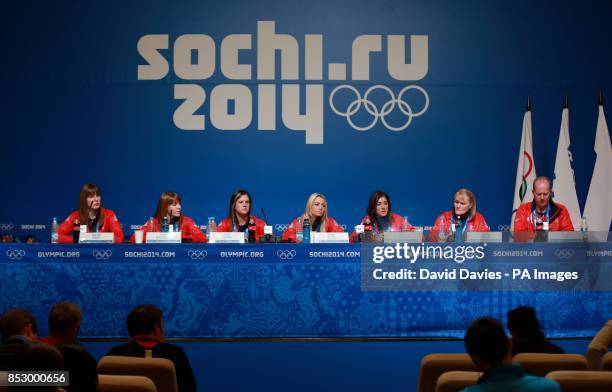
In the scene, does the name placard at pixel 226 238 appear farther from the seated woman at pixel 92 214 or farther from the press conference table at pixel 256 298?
the seated woman at pixel 92 214

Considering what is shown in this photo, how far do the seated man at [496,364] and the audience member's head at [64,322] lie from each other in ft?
5.03

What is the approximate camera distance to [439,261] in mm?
4711

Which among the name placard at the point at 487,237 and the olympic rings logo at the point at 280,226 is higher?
the olympic rings logo at the point at 280,226

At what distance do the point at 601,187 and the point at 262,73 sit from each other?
3656 millimetres

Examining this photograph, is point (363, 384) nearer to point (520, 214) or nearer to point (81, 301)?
point (81, 301)

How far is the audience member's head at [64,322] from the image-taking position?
2875 millimetres

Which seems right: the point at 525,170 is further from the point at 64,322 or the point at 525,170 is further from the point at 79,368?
the point at 79,368

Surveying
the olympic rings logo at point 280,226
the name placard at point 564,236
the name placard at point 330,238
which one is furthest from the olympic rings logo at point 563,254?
the olympic rings logo at point 280,226

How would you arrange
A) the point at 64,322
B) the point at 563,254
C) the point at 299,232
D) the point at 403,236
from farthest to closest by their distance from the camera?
the point at 299,232, the point at 403,236, the point at 563,254, the point at 64,322

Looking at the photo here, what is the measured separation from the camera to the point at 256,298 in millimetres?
4645

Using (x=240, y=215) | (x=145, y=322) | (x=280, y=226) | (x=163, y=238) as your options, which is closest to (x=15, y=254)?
(x=163, y=238)

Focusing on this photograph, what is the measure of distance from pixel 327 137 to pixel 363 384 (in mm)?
3665

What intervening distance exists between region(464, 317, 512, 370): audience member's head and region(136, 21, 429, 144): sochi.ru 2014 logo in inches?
218

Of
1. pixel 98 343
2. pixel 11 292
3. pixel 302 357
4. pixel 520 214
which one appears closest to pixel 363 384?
pixel 302 357
